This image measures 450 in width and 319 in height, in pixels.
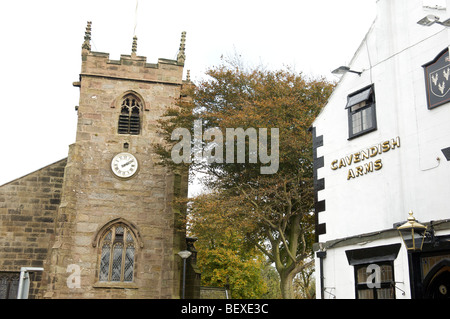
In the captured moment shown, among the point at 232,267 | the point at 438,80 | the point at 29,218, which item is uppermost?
the point at 438,80

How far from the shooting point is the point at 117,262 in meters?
24.6

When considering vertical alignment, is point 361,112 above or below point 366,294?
above

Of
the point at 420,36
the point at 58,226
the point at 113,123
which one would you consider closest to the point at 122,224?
the point at 58,226

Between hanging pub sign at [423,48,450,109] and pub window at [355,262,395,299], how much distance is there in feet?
12.4

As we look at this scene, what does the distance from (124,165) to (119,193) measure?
1.45 meters

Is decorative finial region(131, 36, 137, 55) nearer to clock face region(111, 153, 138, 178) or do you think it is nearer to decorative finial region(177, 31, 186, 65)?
decorative finial region(177, 31, 186, 65)

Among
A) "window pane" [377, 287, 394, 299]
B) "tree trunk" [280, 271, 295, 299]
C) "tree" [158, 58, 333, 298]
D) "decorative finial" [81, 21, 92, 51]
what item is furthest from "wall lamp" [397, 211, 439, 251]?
"decorative finial" [81, 21, 92, 51]

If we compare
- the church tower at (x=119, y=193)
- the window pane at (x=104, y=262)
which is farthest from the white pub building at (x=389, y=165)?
the window pane at (x=104, y=262)

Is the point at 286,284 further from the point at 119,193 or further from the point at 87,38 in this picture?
the point at 87,38

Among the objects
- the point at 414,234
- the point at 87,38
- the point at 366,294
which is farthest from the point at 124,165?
the point at 414,234

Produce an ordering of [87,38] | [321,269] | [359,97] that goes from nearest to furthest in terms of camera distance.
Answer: [359,97]
[321,269]
[87,38]

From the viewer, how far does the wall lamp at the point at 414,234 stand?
10.6m

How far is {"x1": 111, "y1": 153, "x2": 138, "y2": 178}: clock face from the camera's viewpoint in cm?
2570

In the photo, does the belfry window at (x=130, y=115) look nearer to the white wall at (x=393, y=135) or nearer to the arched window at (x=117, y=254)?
the arched window at (x=117, y=254)
